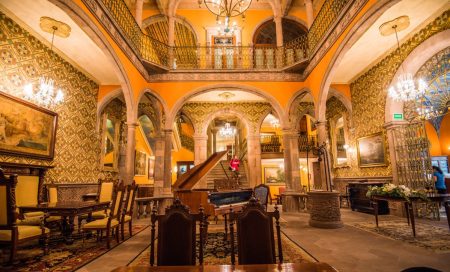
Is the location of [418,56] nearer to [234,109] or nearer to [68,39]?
[234,109]

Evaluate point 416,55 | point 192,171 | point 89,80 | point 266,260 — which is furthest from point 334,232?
point 89,80

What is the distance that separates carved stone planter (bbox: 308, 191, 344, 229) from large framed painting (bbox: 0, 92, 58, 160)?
6.50m

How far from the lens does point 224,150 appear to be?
666 cm

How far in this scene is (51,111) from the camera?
5.79 metres

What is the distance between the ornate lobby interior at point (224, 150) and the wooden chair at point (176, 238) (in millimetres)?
11

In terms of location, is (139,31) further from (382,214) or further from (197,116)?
(382,214)

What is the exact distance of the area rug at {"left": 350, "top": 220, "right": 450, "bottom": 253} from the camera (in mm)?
3761

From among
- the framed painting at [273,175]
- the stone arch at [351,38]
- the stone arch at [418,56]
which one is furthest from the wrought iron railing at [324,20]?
the framed painting at [273,175]

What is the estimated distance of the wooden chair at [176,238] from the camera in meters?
1.80

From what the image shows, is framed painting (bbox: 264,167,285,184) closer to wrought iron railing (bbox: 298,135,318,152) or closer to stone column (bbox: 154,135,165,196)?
wrought iron railing (bbox: 298,135,318,152)

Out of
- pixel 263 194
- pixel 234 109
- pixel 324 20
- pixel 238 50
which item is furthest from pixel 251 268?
pixel 234 109

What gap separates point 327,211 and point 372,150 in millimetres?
3573

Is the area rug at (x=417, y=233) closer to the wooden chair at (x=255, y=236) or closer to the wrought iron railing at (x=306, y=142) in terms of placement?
the wooden chair at (x=255, y=236)

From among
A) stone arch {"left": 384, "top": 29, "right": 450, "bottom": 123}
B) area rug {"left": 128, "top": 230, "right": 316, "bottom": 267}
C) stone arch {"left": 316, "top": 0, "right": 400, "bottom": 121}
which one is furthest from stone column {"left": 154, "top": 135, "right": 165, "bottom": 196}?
stone arch {"left": 384, "top": 29, "right": 450, "bottom": 123}
